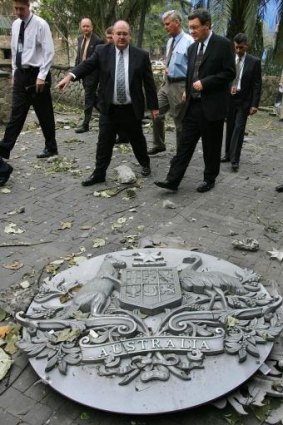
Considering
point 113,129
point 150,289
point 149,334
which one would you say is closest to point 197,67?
point 113,129

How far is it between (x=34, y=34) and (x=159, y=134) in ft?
8.26

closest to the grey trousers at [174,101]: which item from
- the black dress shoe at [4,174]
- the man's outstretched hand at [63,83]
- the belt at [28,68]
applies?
the man's outstretched hand at [63,83]

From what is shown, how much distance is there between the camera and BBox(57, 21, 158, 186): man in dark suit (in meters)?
5.08

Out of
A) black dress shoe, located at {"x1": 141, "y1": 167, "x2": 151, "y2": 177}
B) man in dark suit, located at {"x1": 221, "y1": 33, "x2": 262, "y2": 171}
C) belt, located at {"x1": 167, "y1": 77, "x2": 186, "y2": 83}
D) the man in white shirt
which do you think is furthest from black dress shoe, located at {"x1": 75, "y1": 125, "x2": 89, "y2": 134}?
man in dark suit, located at {"x1": 221, "y1": 33, "x2": 262, "y2": 171}

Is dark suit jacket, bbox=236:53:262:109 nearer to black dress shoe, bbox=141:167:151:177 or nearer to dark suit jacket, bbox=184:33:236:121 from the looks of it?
dark suit jacket, bbox=184:33:236:121

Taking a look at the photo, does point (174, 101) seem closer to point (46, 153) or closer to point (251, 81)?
point (251, 81)

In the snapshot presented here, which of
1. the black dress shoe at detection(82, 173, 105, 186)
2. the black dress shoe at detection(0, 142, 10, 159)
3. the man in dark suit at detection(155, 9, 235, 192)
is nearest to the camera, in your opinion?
the man in dark suit at detection(155, 9, 235, 192)

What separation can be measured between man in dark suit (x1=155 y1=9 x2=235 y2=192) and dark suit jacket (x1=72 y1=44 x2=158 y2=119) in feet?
1.96

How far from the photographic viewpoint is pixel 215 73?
16.2 feet

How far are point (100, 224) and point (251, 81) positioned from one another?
3.51 m

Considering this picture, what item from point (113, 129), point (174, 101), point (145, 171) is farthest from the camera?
point (174, 101)

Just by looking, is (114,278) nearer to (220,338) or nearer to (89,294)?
(89,294)

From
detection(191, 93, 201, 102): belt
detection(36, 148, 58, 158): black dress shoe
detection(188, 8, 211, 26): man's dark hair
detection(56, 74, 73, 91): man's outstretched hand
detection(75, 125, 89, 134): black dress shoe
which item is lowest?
detection(75, 125, 89, 134): black dress shoe

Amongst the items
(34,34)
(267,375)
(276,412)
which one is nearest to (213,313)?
(267,375)
